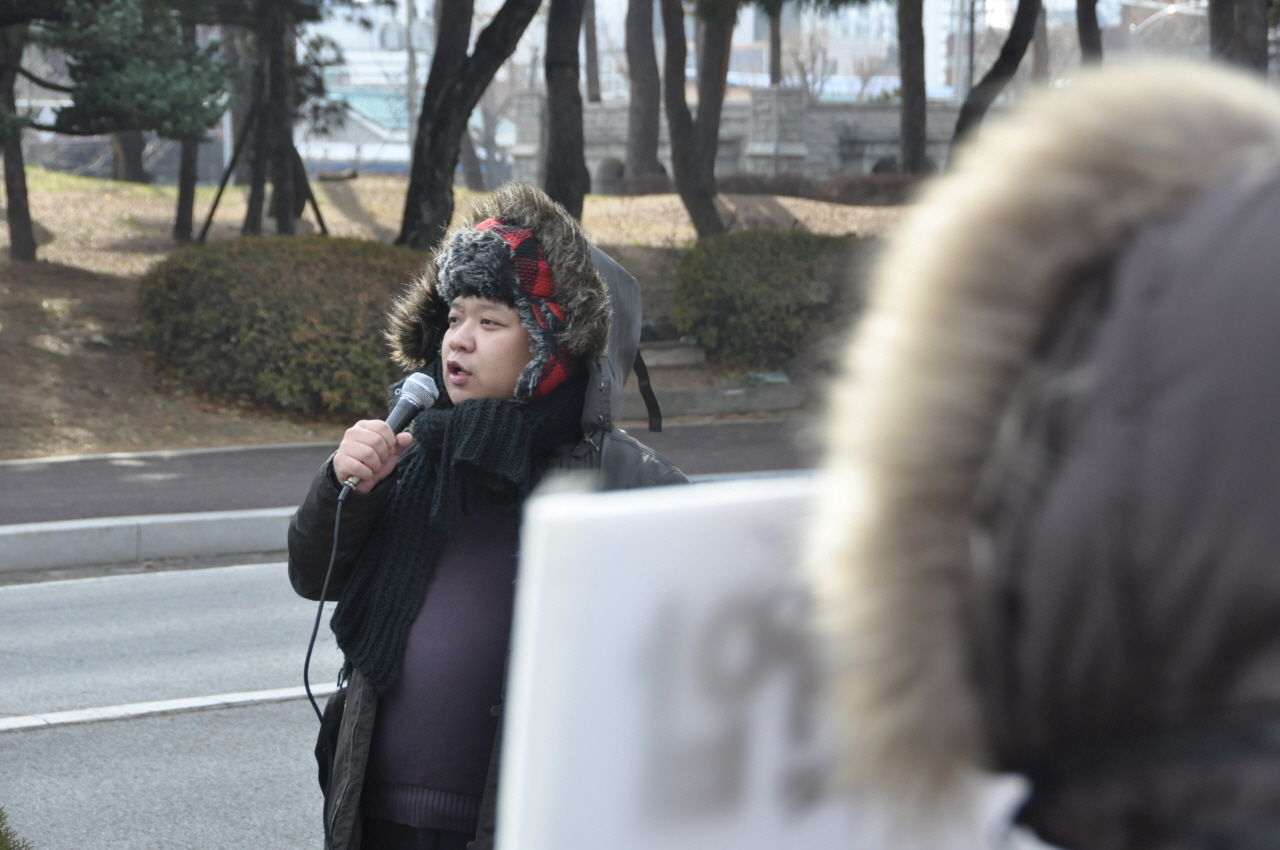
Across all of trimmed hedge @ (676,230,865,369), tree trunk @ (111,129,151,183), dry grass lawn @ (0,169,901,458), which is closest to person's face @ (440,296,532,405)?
dry grass lawn @ (0,169,901,458)

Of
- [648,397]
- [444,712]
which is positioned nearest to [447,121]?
[648,397]

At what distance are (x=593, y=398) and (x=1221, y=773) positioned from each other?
2.04m

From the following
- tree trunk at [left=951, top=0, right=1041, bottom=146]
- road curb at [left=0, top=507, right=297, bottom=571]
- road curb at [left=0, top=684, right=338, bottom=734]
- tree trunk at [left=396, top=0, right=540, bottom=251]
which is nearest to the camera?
road curb at [left=0, top=684, right=338, bottom=734]

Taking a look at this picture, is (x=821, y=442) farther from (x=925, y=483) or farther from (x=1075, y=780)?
(x=1075, y=780)

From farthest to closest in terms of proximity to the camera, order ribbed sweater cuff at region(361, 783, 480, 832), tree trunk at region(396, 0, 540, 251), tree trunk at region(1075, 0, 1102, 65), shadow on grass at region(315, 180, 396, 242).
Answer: shadow on grass at region(315, 180, 396, 242) < tree trunk at region(1075, 0, 1102, 65) < tree trunk at region(396, 0, 540, 251) < ribbed sweater cuff at region(361, 783, 480, 832)

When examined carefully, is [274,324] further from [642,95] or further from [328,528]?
[642,95]

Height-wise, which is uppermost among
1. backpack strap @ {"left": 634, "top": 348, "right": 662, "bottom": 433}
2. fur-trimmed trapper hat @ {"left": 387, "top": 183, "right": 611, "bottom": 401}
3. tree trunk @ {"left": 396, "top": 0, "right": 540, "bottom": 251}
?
tree trunk @ {"left": 396, "top": 0, "right": 540, "bottom": 251}

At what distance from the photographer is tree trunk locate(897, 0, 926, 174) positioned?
2580 cm

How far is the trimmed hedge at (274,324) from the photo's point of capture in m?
13.7

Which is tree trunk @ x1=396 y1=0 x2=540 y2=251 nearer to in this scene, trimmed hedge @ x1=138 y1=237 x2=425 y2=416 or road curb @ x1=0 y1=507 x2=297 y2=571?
trimmed hedge @ x1=138 y1=237 x2=425 y2=416

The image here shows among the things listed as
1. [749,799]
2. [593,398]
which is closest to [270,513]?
[593,398]

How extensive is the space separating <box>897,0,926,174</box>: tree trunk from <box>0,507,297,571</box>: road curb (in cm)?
1883

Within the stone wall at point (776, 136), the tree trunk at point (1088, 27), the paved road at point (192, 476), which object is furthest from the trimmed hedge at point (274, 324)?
the stone wall at point (776, 136)

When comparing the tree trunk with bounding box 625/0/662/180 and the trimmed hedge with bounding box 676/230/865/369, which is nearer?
the trimmed hedge with bounding box 676/230/865/369
